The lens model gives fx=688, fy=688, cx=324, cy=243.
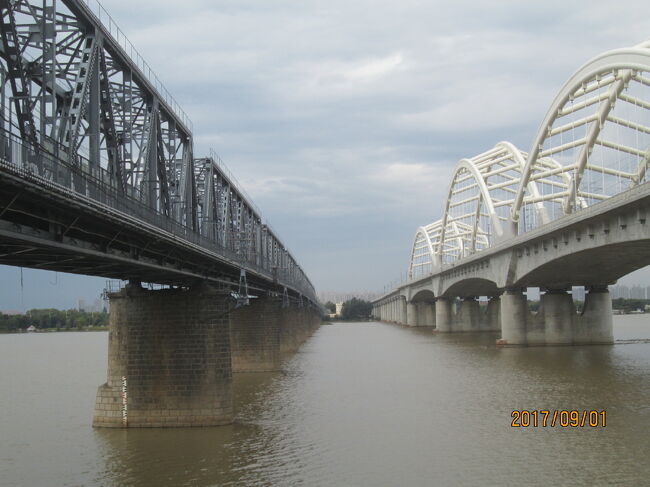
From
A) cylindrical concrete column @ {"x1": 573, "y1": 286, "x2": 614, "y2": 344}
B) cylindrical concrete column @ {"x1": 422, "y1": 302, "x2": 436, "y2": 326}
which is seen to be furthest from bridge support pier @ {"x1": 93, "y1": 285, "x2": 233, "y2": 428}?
cylindrical concrete column @ {"x1": 422, "y1": 302, "x2": 436, "y2": 326}

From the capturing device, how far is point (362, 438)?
22.1 m

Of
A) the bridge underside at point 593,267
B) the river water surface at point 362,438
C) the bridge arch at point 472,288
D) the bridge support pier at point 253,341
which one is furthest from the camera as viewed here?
the bridge arch at point 472,288

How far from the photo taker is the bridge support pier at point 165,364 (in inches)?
944

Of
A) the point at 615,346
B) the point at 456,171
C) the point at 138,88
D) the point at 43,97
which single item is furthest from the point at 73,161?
the point at 456,171

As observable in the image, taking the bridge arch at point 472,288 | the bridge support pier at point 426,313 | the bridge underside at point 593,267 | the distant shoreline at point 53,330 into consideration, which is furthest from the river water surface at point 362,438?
the distant shoreline at point 53,330

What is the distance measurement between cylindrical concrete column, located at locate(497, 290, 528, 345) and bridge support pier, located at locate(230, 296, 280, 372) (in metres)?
21.6

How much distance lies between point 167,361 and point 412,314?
10674 cm

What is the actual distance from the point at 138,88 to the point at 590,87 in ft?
98.6

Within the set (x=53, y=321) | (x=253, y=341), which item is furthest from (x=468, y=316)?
(x=53, y=321)

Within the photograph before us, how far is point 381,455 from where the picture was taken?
19938 millimetres

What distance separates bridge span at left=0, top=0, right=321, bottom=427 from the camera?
1495 cm

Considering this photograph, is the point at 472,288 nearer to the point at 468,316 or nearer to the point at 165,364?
the point at 468,316

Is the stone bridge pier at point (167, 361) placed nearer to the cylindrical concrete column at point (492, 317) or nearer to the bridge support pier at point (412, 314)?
the cylindrical concrete column at point (492, 317)
